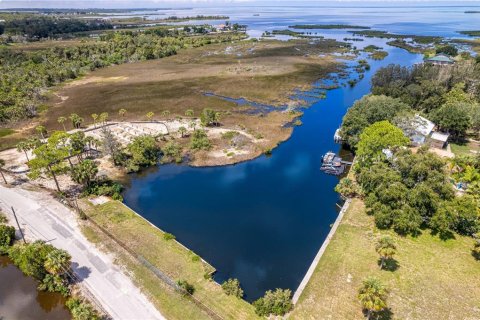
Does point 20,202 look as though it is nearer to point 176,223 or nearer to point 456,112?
point 176,223

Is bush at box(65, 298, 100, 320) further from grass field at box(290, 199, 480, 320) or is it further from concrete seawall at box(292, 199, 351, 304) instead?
concrete seawall at box(292, 199, 351, 304)

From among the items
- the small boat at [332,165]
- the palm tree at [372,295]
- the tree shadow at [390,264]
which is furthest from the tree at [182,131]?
the palm tree at [372,295]

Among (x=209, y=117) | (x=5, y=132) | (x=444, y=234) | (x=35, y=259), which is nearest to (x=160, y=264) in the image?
(x=35, y=259)

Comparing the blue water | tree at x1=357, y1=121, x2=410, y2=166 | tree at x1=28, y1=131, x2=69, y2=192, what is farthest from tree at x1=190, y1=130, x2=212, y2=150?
tree at x1=357, y1=121, x2=410, y2=166

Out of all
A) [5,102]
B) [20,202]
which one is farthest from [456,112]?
A: [5,102]

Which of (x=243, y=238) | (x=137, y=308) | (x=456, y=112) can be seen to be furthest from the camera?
(x=456, y=112)
